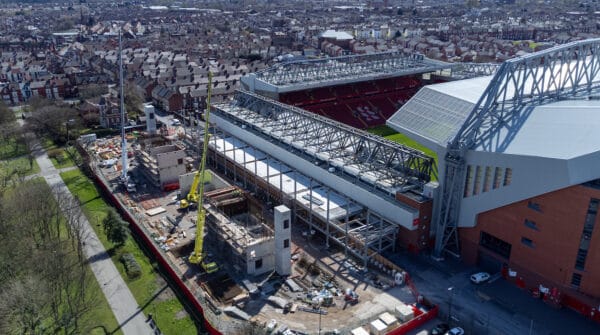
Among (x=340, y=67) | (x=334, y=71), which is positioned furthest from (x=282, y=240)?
(x=340, y=67)

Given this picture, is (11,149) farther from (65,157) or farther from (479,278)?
(479,278)

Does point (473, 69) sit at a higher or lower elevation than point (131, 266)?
higher

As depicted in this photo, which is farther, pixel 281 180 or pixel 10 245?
pixel 281 180

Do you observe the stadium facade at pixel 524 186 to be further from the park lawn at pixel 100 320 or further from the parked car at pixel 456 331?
the park lawn at pixel 100 320

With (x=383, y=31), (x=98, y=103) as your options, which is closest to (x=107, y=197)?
(x=98, y=103)

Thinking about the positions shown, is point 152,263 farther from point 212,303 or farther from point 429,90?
point 429,90
